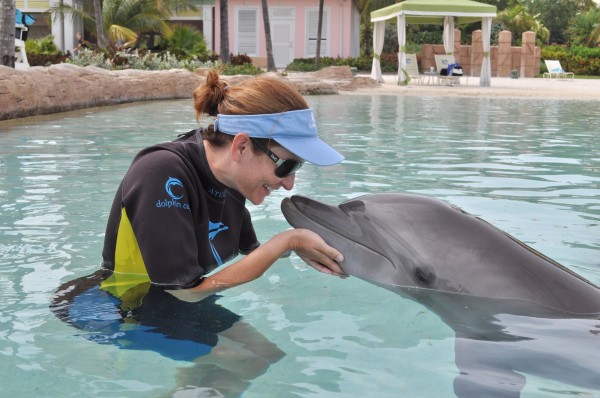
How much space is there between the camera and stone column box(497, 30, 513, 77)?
37.7 m

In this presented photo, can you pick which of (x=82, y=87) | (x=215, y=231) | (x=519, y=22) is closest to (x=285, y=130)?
(x=215, y=231)

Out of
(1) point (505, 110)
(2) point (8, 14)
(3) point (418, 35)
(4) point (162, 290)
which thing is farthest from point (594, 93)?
(3) point (418, 35)

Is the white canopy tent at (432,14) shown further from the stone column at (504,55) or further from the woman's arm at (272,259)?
the woman's arm at (272,259)

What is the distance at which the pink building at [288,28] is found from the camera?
38.4 metres

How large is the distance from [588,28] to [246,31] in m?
20.4

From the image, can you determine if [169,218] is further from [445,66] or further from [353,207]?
[445,66]

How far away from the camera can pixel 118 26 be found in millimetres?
30219

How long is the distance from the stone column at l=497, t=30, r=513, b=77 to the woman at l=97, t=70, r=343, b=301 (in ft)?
121

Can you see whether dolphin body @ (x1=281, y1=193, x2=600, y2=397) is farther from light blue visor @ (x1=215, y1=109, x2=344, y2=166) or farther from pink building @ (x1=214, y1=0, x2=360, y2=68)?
pink building @ (x1=214, y1=0, x2=360, y2=68)

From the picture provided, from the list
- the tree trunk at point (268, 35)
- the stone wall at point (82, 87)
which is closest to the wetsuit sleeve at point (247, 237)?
the stone wall at point (82, 87)

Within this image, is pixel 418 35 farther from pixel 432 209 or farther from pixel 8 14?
pixel 432 209

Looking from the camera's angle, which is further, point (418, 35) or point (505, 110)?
point (418, 35)

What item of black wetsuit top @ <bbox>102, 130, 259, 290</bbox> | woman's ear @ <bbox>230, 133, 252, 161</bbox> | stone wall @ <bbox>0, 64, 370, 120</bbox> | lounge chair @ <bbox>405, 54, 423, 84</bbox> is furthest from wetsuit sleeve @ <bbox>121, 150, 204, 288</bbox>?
lounge chair @ <bbox>405, 54, 423, 84</bbox>

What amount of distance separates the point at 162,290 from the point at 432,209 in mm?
1014
